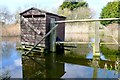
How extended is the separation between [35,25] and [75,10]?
2082 centimetres

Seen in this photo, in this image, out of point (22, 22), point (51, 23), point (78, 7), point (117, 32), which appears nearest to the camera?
point (51, 23)

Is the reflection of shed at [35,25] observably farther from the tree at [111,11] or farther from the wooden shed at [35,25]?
the tree at [111,11]

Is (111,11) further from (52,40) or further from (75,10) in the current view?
(52,40)

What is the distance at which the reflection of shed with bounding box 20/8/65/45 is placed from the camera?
39.0 ft

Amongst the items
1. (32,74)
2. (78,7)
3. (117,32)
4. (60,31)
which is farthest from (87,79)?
(78,7)

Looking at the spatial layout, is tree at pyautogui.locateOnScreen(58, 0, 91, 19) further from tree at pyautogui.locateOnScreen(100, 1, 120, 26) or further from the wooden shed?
the wooden shed

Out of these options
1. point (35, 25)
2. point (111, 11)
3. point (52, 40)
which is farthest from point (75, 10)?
point (52, 40)

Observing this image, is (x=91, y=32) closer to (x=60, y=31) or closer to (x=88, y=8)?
(x=88, y=8)

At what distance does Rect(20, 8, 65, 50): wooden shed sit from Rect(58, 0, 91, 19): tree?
18.6m

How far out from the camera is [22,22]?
1292 centimetres

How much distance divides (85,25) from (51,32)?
53.8ft

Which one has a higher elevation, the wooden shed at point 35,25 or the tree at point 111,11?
the tree at point 111,11

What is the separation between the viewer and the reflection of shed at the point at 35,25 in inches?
468

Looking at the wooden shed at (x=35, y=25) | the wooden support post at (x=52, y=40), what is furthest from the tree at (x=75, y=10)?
the wooden support post at (x=52, y=40)
